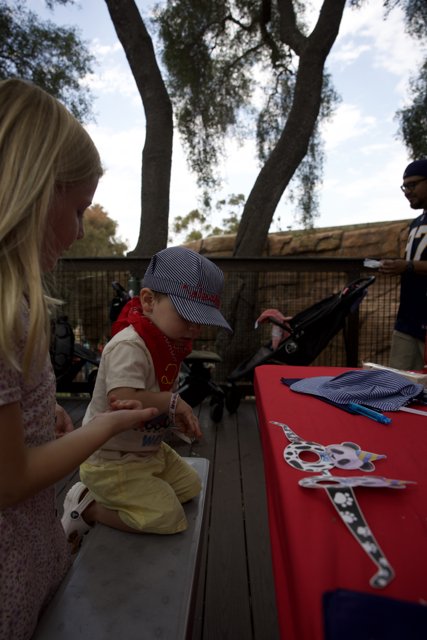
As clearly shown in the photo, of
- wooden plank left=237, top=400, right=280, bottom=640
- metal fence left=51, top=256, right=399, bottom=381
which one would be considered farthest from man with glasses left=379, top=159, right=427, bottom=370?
wooden plank left=237, top=400, right=280, bottom=640

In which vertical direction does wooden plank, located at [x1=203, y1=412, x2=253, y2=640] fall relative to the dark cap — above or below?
below

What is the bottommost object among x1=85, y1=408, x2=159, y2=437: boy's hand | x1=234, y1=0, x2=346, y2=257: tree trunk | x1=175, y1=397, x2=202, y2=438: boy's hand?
x1=175, y1=397, x2=202, y2=438: boy's hand

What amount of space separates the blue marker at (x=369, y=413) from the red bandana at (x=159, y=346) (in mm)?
548

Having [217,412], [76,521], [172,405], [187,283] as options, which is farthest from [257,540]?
[217,412]

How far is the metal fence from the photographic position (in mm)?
3682

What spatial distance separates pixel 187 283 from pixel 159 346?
21 cm

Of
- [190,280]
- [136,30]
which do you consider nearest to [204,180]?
[136,30]

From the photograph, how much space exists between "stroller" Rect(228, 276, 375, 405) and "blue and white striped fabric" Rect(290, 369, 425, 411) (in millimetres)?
1881

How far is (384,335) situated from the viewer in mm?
4164

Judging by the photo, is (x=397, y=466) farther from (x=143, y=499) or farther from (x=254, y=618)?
(x=254, y=618)

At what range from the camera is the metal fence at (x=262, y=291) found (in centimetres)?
368

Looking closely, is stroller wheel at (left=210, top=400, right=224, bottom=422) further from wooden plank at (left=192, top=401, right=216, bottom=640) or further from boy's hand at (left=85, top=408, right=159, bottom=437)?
boy's hand at (left=85, top=408, right=159, bottom=437)

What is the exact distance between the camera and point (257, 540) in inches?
69.6

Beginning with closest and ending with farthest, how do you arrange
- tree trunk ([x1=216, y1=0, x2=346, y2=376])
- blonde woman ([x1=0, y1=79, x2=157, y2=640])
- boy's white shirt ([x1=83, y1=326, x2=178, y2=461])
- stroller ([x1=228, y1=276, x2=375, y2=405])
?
1. blonde woman ([x1=0, y1=79, x2=157, y2=640])
2. boy's white shirt ([x1=83, y1=326, x2=178, y2=461])
3. stroller ([x1=228, y1=276, x2=375, y2=405])
4. tree trunk ([x1=216, y1=0, x2=346, y2=376])
